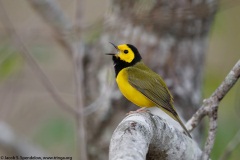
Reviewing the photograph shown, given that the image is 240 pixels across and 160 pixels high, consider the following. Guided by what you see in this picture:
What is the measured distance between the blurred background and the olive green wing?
1.56 ft

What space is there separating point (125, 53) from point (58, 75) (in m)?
3.92

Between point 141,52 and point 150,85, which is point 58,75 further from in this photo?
point 150,85

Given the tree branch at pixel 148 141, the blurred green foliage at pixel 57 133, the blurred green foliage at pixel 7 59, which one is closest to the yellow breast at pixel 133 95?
the tree branch at pixel 148 141

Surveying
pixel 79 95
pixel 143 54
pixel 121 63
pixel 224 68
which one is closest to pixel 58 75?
pixel 224 68

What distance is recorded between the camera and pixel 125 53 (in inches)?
183

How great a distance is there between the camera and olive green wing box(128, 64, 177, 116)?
4297 millimetres

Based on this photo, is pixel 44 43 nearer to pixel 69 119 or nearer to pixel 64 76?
pixel 69 119

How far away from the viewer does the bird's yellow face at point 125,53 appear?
4625 mm

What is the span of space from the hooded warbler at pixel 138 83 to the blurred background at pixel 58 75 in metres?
0.33

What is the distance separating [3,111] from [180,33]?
8.64 ft

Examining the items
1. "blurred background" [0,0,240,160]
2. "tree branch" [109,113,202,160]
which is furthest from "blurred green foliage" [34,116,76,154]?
"tree branch" [109,113,202,160]

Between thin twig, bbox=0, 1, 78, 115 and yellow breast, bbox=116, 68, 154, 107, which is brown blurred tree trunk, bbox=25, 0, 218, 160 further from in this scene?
thin twig, bbox=0, 1, 78, 115

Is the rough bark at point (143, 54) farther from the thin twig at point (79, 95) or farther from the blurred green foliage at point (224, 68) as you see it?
the thin twig at point (79, 95)

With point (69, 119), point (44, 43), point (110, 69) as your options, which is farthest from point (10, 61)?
point (69, 119)
